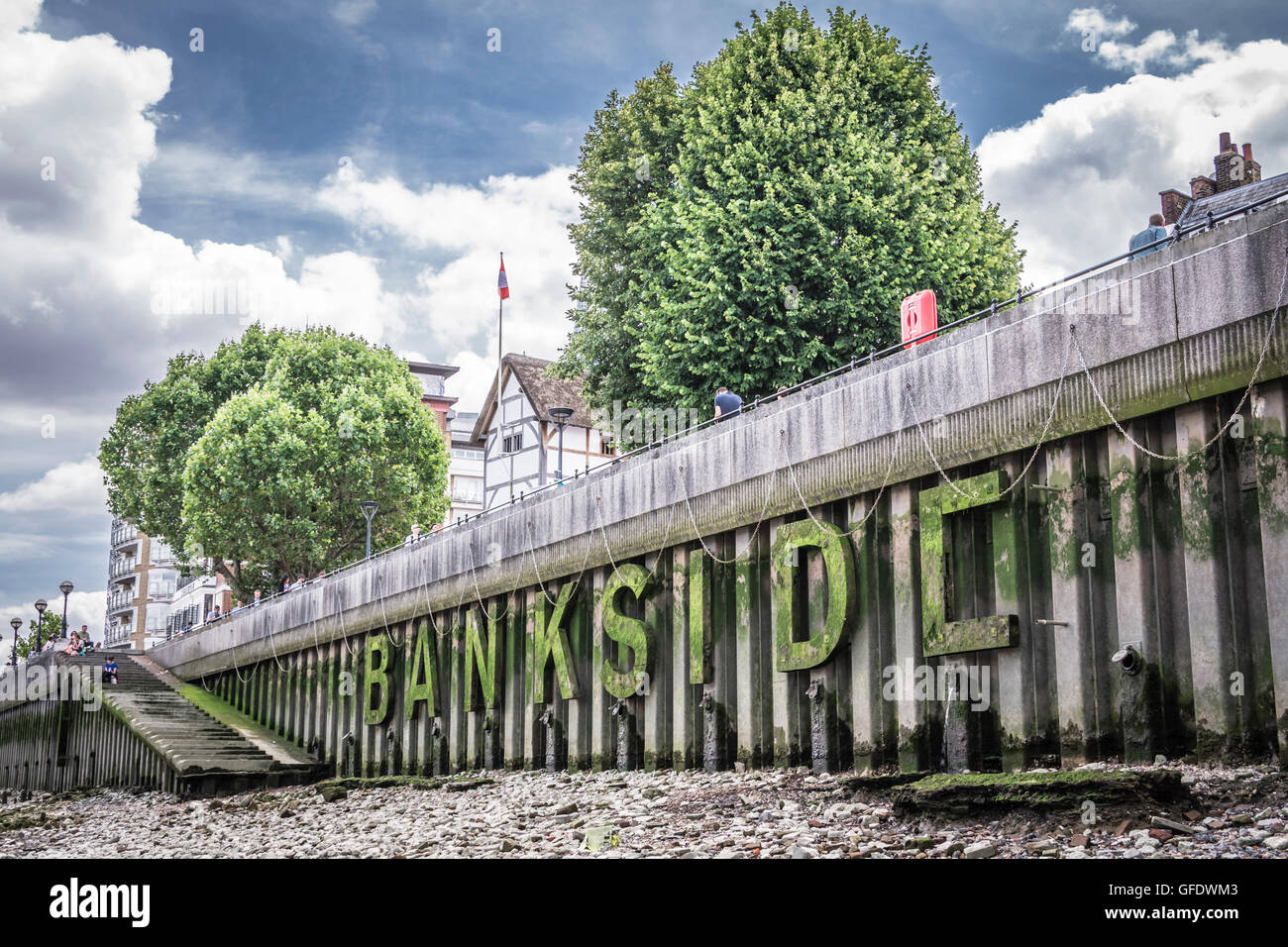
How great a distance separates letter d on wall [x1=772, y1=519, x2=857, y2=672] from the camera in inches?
675

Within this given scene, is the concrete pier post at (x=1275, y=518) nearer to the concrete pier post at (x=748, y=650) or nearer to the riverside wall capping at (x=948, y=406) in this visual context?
the riverside wall capping at (x=948, y=406)

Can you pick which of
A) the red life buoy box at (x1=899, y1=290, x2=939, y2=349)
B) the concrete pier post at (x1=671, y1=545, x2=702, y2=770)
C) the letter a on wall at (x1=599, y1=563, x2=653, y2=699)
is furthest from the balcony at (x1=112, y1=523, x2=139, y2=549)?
the red life buoy box at (x1=899, y1=290, x2=939, y2=349)

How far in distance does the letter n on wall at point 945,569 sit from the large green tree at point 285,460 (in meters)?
38.6

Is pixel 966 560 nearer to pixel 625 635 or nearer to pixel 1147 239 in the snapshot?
pixel 1147 239

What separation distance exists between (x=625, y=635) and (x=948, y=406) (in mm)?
8155

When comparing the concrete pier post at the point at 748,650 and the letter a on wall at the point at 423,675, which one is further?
the letter a on wall at the point at 423,675

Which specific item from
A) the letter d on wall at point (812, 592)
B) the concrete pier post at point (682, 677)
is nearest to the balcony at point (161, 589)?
the concrete pier post at point (682, 677)

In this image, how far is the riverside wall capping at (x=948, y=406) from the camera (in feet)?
42.5

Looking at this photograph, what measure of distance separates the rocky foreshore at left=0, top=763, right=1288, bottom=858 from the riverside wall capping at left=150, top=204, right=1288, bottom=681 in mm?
3879

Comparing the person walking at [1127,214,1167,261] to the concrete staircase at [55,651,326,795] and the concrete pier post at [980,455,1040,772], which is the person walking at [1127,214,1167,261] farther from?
the concrete staircase at [55,651,326,795]

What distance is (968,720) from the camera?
15164 millimetres
